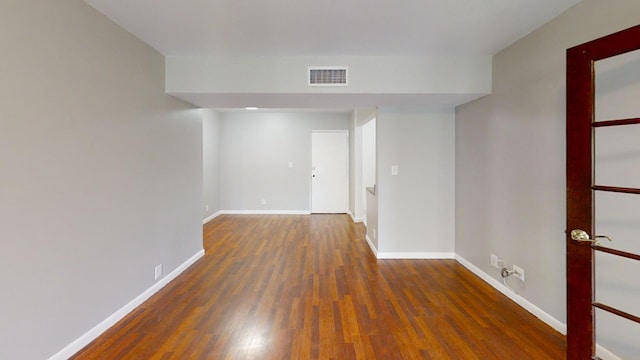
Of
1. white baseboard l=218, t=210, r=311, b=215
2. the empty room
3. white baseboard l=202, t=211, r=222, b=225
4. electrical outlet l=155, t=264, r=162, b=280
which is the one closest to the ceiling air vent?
the empty room

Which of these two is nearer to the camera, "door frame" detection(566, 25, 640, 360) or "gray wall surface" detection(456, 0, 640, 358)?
"door frame" detection(566, 25, 640, 360)

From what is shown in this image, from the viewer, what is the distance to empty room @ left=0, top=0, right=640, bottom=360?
176cm

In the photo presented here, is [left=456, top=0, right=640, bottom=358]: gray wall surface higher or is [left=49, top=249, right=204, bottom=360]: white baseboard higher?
[left=456, top=0, right=640, bottom=358]: gray wall surface

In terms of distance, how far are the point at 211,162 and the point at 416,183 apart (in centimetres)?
453

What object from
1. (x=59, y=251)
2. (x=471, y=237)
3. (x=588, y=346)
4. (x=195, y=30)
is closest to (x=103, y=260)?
(x=59, y=251)

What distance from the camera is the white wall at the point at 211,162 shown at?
6.48m

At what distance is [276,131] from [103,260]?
534 cm

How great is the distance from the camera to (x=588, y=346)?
1.70 metres

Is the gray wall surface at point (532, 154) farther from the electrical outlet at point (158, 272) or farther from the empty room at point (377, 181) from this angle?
the electrical outlet at point (158, 272)

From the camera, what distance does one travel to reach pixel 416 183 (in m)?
4.08

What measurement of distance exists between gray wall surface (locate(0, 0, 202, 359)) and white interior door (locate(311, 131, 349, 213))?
177 inches

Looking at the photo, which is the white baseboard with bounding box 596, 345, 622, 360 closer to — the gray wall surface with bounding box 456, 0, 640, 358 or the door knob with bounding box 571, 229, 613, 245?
the gray wall surface with bounding box 456, 0, 640, 358

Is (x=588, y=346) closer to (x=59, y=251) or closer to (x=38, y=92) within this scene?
(x=59, y=251)

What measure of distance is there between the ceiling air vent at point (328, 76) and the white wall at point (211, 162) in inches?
149
